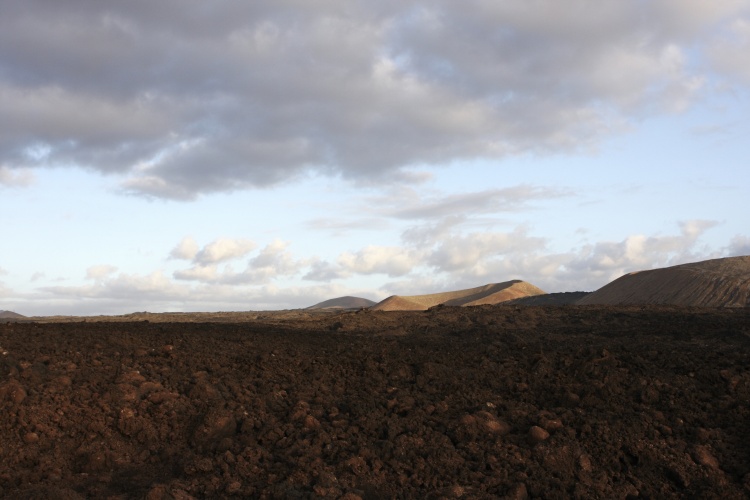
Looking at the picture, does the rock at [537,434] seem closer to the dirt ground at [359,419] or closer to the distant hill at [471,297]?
the dirt ground at [359,419]

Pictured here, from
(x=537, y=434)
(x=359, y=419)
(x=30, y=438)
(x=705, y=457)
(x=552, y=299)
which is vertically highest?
(x=552, y=299)

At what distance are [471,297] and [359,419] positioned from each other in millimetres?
50897

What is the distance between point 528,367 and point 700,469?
3598 mm

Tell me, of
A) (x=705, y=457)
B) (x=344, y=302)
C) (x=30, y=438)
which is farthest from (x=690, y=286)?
(x=344, y=302)

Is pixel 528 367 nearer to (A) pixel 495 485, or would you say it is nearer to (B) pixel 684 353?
(B) pixel 684 353

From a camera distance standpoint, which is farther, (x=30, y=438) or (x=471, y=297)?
(x=471, y=297)

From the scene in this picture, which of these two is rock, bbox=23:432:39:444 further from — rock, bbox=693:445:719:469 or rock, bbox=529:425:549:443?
rock, bbox=693:445:719:469

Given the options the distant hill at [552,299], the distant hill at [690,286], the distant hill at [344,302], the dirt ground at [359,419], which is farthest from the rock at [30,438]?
the distant hill at [344,302]

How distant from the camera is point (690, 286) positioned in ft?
107

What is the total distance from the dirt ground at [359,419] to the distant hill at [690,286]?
19525 millimetres

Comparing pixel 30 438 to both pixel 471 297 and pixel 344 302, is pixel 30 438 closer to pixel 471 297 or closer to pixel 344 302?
pixel 471 297

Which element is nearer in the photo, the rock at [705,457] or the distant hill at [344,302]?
the rock at [705,457]

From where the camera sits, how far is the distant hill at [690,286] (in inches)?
1187

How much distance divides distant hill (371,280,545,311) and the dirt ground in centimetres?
3442
